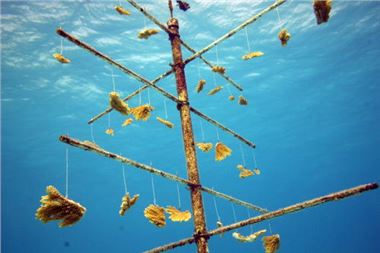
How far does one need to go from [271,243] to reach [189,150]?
1253 millimetres

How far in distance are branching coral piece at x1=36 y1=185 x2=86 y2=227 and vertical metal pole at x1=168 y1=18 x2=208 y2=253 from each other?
3.76 ft

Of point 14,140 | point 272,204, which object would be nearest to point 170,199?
point 272,204

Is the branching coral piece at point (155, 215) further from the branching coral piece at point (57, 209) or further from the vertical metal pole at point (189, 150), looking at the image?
the branching coral piece at point (57, 209)

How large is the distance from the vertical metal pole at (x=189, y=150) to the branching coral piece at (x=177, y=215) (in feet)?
0.38

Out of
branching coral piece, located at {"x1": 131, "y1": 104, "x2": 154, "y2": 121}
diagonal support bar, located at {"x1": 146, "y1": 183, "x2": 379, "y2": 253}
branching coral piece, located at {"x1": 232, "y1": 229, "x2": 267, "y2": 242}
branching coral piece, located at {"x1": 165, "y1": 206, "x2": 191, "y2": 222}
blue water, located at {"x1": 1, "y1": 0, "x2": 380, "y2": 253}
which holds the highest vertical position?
blue water, located at {"x1": 1, "y1": 0, "x2": 380, "y2": 253}

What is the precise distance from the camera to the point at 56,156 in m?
36.0

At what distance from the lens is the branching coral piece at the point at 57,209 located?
7.08 ft

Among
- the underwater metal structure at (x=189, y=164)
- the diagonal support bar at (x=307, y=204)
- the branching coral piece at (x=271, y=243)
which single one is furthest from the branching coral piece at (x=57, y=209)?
the branching coral piece at (x=271, y=243)

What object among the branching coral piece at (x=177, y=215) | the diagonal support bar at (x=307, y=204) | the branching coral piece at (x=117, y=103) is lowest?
the diagonal support bar at (x=307, y=204)

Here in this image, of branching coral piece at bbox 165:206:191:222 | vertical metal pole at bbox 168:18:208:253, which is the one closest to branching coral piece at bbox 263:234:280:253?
vertical metal pole at bbox 168:18:208:253

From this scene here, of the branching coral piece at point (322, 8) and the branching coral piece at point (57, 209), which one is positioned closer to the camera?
the branching coral piece at point (57, 209)

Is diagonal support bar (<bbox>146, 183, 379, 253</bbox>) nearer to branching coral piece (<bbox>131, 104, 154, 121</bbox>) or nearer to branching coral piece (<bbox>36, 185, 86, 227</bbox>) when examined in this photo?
branching coral piece (<bbox>36, 185, 86, 227</bbox>)

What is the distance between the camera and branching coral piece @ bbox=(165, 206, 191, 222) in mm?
2758

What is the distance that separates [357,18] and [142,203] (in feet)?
259
